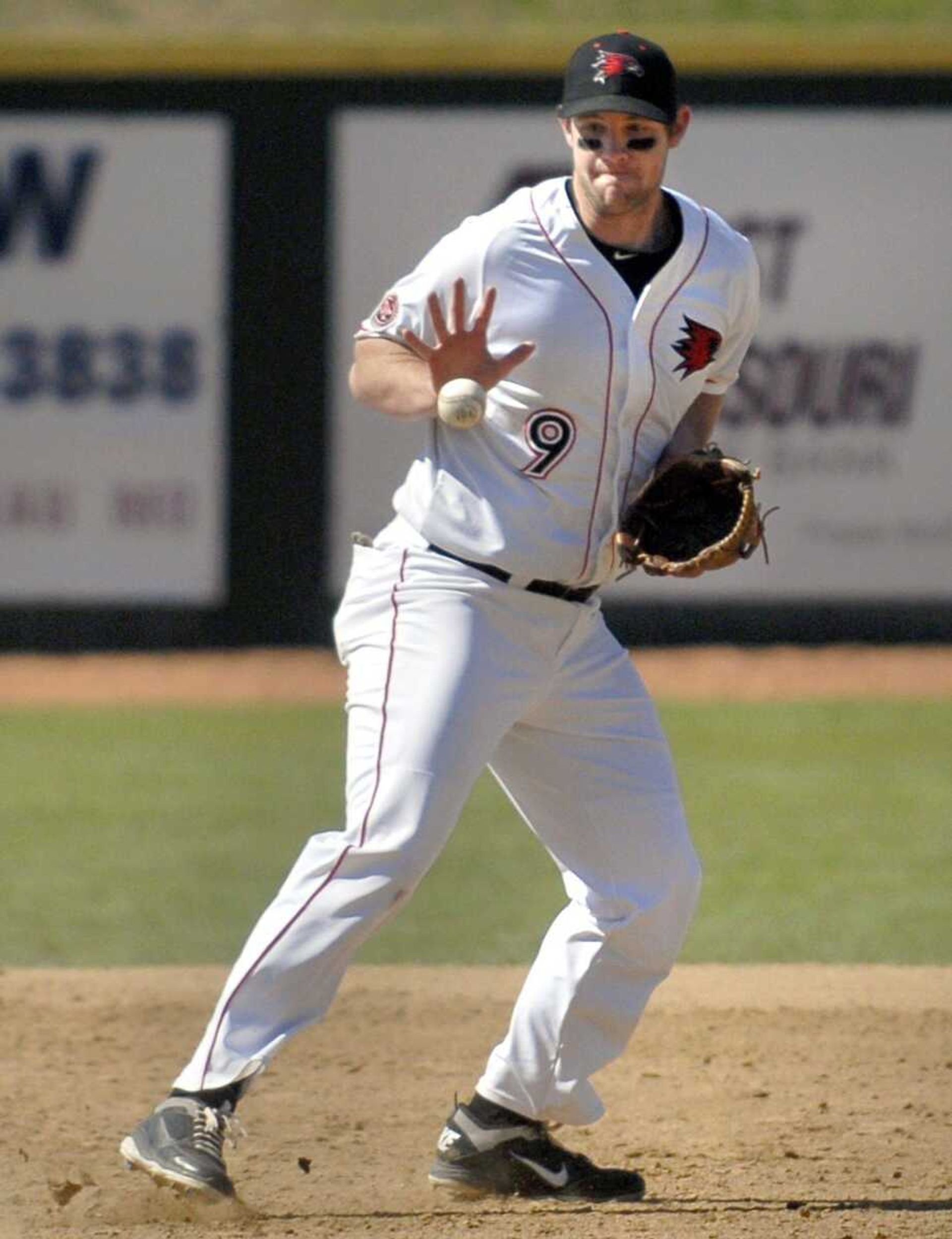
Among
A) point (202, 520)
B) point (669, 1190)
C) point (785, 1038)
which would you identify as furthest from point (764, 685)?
point (669, 1190)

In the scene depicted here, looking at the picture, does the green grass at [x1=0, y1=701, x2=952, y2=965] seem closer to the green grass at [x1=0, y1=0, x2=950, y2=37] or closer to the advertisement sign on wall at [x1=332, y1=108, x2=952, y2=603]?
the advertisement sign on wall at [x1=332, y1=108, x2=952, y2=603]

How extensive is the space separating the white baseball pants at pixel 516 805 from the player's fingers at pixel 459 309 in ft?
1.36

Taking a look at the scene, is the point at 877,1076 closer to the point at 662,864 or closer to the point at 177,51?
the point at 662,864

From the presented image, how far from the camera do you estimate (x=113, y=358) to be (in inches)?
463

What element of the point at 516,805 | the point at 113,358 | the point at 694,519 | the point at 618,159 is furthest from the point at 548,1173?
the point at 113,358

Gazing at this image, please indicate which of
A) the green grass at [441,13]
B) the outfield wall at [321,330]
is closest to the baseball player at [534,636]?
the outfield wall at [321,330]

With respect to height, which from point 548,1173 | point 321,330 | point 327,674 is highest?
point 321,330

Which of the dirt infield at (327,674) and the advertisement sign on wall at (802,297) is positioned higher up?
the advertisement sign on wall at (802,297)

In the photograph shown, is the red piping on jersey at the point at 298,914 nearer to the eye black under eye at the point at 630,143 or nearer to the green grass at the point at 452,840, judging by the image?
the eye black under eye at the point at 630,143

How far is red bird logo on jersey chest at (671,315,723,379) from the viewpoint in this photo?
378cm

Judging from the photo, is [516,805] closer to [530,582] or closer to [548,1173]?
[530,582]

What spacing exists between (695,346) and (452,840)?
3.96 m

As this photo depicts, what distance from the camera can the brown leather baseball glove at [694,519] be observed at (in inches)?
150

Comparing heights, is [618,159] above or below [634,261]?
above
